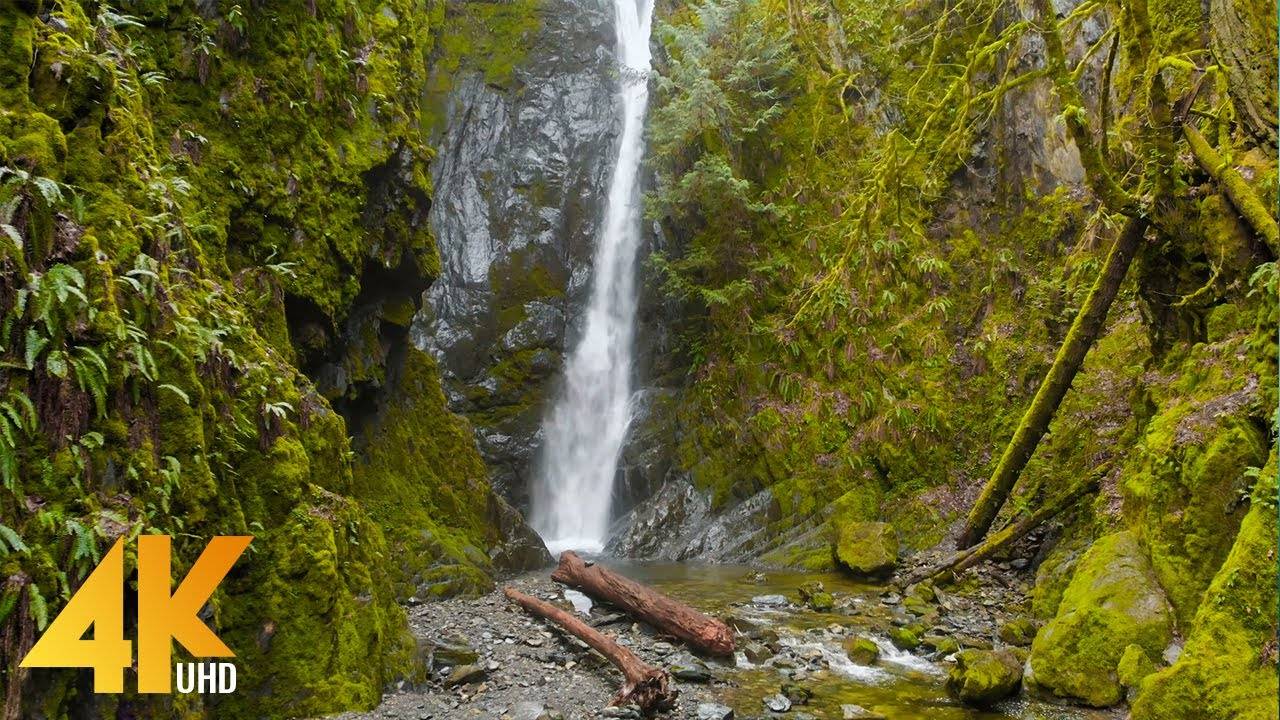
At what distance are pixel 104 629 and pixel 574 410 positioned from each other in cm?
1512

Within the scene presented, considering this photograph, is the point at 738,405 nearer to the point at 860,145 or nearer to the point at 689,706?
the point at 860,145

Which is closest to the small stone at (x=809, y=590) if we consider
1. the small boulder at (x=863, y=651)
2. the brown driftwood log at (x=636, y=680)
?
the small boulder at (x=863, y=651)

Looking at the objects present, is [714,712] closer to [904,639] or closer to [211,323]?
[904,639]

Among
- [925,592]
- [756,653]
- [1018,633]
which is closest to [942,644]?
[1018,633]

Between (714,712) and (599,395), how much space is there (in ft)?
43.9

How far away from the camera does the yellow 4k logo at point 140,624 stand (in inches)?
125

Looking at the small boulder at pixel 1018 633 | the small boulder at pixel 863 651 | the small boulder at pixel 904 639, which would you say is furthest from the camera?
the small boulder at pixel 904 639

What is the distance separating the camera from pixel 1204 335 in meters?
7.04

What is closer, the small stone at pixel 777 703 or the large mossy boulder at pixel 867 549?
the small stone at pixel 777 703

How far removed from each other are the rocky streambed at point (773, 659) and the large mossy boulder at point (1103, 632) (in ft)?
0.65

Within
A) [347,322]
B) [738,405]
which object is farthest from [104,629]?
[738,405]

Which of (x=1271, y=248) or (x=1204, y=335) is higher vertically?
(x=1271, y=248)

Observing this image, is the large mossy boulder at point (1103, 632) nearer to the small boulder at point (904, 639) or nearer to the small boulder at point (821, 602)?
the small boulder at point (904, 639)

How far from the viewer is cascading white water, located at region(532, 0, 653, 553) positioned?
679 inches
